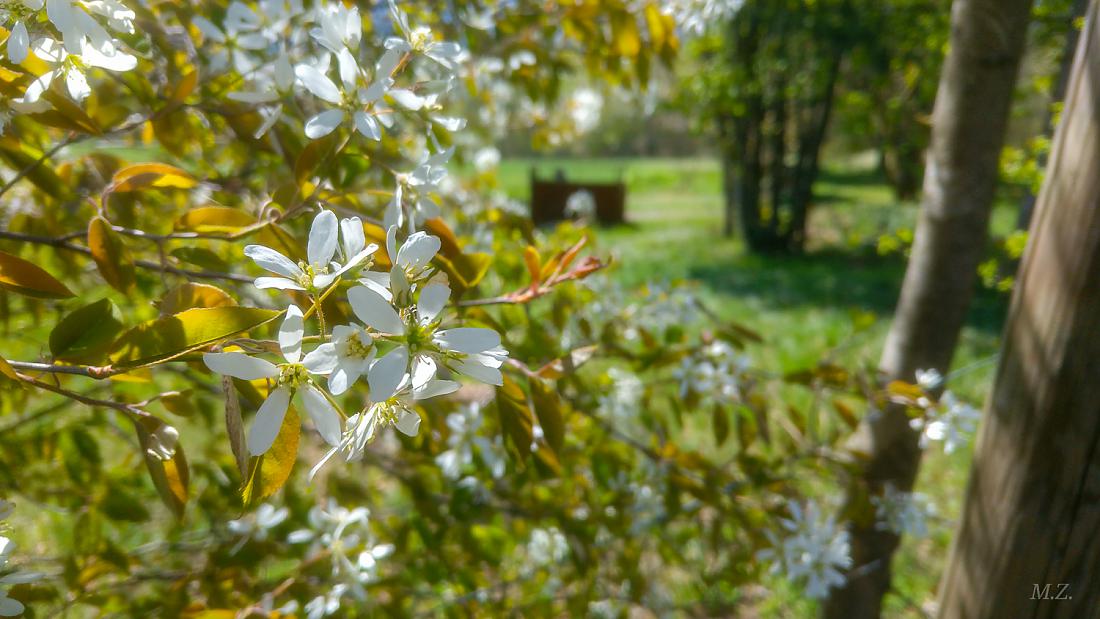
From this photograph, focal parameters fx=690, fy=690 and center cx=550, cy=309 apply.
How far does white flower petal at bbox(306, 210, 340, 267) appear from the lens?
521 millimetres

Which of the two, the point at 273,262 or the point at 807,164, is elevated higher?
the point at 273,262

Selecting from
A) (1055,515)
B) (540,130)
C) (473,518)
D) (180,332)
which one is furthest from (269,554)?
(540,130)

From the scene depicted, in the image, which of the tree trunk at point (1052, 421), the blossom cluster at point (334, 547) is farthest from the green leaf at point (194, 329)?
the tree trunk at point (1052, 421)

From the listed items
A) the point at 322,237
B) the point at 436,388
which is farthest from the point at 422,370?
the point at 322,237

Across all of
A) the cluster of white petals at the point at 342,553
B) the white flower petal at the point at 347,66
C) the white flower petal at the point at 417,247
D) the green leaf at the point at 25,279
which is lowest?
the cluster of white petals at the point at 342,553

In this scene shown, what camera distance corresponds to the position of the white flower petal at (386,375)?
49 cm

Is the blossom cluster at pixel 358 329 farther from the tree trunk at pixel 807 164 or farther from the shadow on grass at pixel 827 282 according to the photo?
the tree trunk at pixel 807 164

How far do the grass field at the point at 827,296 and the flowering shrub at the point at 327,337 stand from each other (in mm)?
448

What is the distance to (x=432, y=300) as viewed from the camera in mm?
538

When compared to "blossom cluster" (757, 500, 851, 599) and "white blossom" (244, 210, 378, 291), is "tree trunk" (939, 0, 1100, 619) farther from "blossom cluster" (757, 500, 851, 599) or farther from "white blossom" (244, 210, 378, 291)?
"white blossom" (244, 210, 378, 291)

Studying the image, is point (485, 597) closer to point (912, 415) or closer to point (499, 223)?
point (499, 223)

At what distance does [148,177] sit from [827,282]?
6.33m

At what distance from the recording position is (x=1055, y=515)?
0.88m

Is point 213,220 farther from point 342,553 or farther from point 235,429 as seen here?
point 342,553
